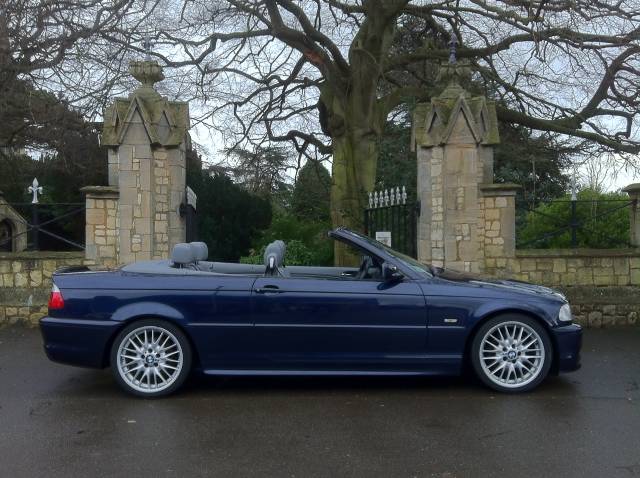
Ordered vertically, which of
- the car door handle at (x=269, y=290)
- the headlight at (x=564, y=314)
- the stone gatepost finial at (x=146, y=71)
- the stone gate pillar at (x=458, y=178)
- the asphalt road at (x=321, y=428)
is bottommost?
the asphalt road at (x=321, y=428)

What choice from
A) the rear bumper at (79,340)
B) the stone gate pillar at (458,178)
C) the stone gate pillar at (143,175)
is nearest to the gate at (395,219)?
the stone gate pillar at (458,178)

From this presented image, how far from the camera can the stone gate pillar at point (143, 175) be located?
1027cm

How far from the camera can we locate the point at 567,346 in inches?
245

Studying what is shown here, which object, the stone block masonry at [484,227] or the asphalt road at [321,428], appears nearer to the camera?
the asphalt road at [321,428]

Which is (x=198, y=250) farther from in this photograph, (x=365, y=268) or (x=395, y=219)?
(x=395, y=219)

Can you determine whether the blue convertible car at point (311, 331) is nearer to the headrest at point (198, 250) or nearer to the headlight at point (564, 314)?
the headlight at point (564, 314)

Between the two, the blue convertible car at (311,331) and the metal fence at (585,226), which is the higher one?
the metal fence at (585,226)

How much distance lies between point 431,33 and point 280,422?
13.1m

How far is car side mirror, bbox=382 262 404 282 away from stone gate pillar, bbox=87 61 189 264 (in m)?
4.91

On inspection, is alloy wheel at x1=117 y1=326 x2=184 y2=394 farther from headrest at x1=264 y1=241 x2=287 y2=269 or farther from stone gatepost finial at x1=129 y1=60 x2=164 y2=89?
stone gatepost finial at x1=129 y1=60 x2=164 y2=89

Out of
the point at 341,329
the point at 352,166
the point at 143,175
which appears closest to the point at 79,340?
the point at 341,329

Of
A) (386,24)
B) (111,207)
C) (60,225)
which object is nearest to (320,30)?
(386,24)

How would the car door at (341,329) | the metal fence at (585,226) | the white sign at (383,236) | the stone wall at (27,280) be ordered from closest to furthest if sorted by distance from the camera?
the car door at (341,329) → the stone wall at (27,280) → the white sign at (383,236) → the metal fence at (585,226)

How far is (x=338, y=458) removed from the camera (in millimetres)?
4648
